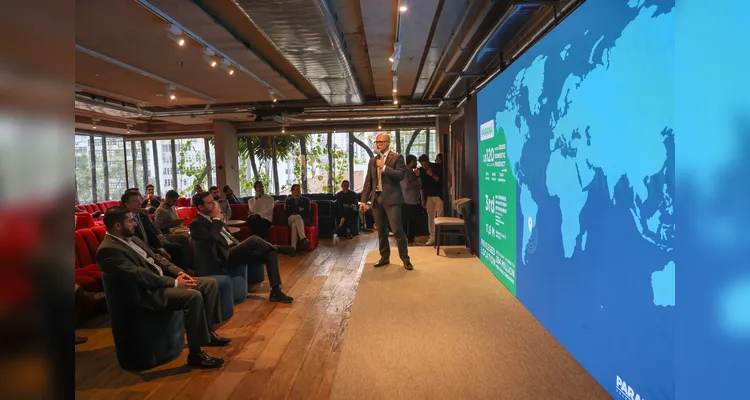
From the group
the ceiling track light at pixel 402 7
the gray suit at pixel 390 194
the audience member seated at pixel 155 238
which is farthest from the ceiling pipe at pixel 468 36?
the audience member seated at pixel 155 238

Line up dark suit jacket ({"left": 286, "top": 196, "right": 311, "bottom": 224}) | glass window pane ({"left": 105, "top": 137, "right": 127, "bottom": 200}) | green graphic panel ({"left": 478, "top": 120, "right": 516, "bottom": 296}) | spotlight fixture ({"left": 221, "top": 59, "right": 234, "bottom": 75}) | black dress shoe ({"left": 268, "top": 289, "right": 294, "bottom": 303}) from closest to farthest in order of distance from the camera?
1. green graphic panel ({"left": 478, "top": 120, "right": 516, "bottom": 296})
2. black dress shoe ({"left": 268, "top": 289, "right": 294, "bottom": 303})
3. spotlight fixture ({"left": 221, "top": 59, "right": 234, "bottom": 75})
4. dark suit jacket ({"left": 286, "top": 196, "right": 311, "bottom": 224})
5. glass window pane ({"left": 105, "top": 137, "right": 127, "bottom": 200})

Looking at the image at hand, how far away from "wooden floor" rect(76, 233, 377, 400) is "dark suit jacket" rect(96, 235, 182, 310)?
0.56 metres

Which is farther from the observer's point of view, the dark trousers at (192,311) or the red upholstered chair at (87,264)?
the red upholstered chair at (87,264)

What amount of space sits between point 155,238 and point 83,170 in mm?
10255

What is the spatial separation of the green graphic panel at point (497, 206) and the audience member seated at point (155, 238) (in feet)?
11.9

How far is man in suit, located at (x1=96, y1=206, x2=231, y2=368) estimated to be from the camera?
10.2 feet

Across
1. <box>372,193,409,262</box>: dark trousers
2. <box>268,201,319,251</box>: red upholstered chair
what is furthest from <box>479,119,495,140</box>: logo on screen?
<box>268,201,319,251</box>: red upholstered chair

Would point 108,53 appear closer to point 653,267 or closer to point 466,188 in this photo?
point 466,188

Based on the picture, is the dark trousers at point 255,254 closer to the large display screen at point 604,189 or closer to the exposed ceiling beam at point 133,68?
the large display screen at point 604,189

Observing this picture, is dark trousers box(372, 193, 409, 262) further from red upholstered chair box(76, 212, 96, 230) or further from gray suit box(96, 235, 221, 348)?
red upholstered chair box(76, 212, 96, 230)

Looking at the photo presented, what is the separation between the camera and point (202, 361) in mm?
3305

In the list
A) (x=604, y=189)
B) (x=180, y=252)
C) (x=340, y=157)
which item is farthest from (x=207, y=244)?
(x=340, y=157)

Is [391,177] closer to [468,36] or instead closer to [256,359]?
[468,36]

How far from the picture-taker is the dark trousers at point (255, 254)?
4754mm
